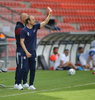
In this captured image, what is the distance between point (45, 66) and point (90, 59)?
7.95ft

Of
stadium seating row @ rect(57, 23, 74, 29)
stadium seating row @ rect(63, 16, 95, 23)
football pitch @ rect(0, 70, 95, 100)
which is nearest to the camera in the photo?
football pitch @ rect(0, 70, 95, 100)

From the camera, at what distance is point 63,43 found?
16016mm

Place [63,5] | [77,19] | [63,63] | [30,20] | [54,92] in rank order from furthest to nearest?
[63,5], [77,19], [63,63], [30,20], [54,92]

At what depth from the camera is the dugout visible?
49.3 ft

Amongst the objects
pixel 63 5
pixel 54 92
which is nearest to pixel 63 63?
pixel 54 92

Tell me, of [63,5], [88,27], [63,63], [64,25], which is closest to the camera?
[63,63]

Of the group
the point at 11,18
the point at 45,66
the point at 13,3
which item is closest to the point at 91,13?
the point at 13,3

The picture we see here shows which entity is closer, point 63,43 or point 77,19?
point 63,43

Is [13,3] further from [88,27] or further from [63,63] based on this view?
[63,63]

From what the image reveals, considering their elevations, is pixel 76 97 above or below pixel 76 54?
above

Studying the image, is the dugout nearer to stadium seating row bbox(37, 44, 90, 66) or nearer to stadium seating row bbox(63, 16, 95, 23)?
stadium seating row bbox(37, 44, 90, 66)

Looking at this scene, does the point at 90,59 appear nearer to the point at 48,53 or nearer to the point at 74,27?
the point at 48,53

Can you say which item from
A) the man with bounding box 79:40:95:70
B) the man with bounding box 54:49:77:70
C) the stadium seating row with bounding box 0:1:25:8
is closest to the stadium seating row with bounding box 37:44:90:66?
the man with bounding box 54:49:77:70

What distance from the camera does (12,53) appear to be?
1384cm
